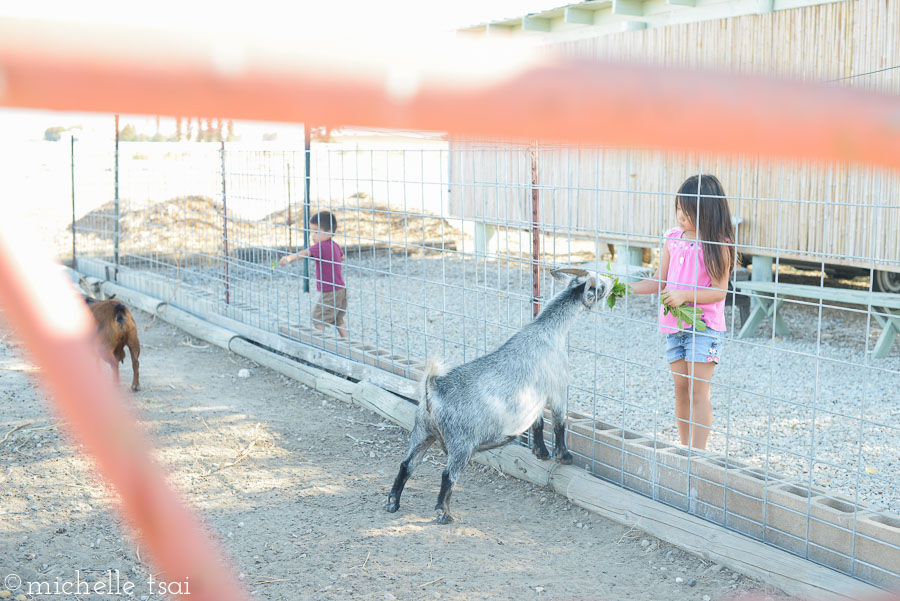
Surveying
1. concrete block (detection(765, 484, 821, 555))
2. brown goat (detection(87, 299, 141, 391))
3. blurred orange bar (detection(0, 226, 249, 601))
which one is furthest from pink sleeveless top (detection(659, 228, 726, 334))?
brown goat (detection(87, 299, 141, 391))

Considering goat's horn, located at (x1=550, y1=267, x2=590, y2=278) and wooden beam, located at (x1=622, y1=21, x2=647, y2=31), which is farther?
wooden beam, located at (x1=622, y1=21, x2=647, y2=31)

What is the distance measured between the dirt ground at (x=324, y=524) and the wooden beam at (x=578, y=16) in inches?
312

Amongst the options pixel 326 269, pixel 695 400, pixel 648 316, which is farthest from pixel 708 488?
pixel 648 316

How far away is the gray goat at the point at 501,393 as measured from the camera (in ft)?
13.0

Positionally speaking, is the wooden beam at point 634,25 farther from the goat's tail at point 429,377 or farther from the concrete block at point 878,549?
the concrete block at point 878,549

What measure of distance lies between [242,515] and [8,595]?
45.4 inches

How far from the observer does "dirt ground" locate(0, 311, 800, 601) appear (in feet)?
11.2

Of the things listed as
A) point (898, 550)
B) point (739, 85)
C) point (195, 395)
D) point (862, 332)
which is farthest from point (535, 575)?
point (862, 332)

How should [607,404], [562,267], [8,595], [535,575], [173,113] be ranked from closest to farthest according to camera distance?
1. [173,113]
2. [8,595]
3. [535,575]
4. [562,267]
5. [607,404]

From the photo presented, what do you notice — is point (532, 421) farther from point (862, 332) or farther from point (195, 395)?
point (862, 332)

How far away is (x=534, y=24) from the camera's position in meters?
12.3

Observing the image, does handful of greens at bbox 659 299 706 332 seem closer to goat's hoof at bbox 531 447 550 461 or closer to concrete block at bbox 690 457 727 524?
concrete block at bbox 690 457 727 524

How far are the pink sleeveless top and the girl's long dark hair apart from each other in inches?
3.0

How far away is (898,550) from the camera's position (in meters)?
3.01
